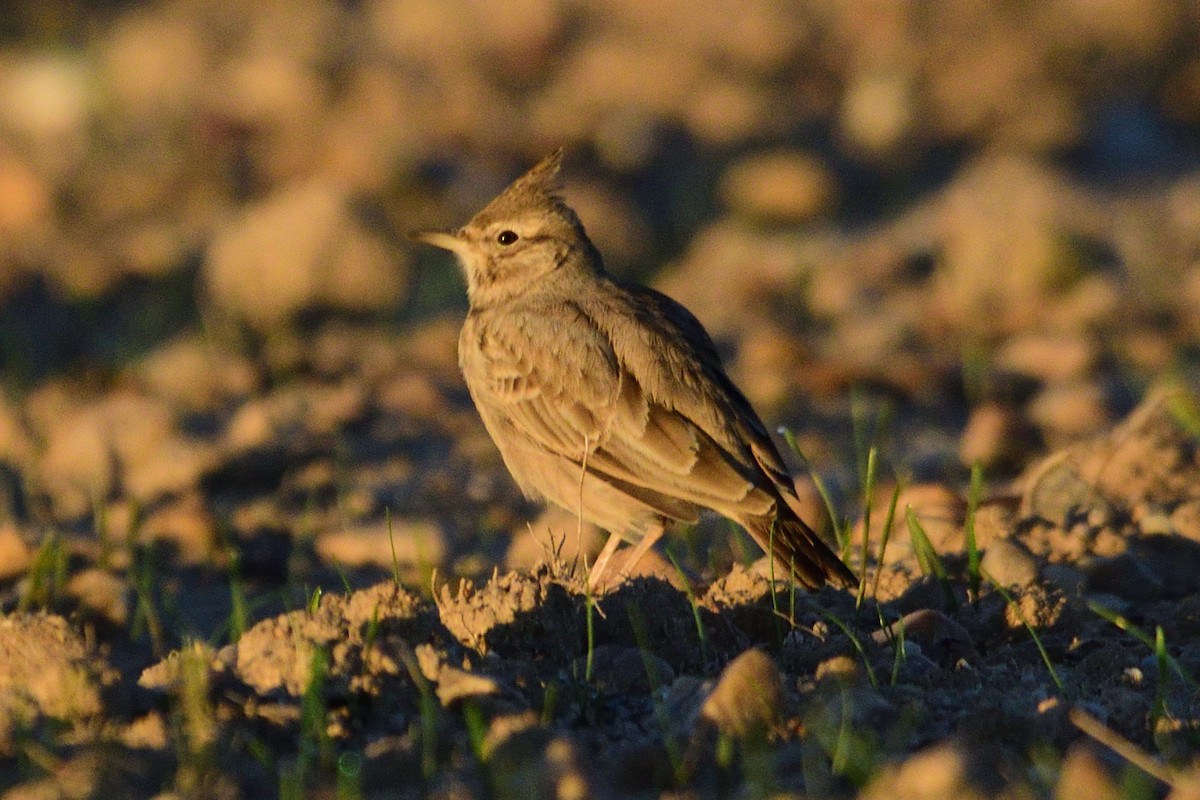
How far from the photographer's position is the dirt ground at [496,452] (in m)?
3.81

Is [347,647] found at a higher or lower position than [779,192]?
higher

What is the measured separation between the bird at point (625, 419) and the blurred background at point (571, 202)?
1.50 metres

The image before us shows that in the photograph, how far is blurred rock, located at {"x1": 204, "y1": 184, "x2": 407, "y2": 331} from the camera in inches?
396

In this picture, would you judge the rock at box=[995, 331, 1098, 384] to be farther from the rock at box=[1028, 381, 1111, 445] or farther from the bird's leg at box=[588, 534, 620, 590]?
the bird's leg at box=[588, 534, 620, 590]

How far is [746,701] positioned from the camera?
3766 millimetres

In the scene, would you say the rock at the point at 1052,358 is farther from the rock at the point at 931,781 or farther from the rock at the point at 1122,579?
the rock at the point at 931,781

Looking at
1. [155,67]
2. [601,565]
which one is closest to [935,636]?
[601,565]

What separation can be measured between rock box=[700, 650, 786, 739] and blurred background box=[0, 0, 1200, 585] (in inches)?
115

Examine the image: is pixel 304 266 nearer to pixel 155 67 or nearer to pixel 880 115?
pixel 880 115

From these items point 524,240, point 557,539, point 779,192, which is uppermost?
point 524,240

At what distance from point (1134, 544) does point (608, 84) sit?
28.4ft

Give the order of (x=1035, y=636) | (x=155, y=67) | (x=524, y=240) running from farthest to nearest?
(x=155, y=67), (x=524, y=240), (x=1035, y=636)

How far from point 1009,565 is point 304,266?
576 cm

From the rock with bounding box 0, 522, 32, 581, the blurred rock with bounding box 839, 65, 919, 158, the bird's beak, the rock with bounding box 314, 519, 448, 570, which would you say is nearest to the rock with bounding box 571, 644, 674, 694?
the rock with bounding box 314, 519, 448, 570
